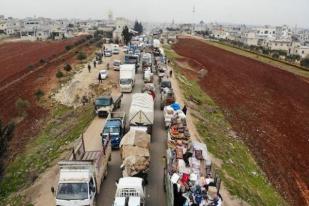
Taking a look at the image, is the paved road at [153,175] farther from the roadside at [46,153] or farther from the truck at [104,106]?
the truck at [104,106]

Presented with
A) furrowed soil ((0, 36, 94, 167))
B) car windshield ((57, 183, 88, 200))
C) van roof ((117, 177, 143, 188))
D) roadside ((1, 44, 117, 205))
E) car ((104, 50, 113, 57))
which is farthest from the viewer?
car ((104, 50, 113, 57))

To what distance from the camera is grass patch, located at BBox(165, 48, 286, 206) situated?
20016 millimetres

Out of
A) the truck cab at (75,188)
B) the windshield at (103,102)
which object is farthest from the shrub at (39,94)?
the truck cab at (75,188)

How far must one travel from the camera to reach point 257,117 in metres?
38.0

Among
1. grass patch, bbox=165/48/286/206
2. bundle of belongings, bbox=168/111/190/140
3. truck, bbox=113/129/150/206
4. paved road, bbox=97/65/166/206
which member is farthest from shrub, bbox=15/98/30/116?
truck, bbox=113/129/150/206

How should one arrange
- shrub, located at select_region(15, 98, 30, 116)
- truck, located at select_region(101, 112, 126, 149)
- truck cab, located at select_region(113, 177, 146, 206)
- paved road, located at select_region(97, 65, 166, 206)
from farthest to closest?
1. shrub, located at select_region(15, 98, 30, 116)
2. truck, located at select_region(101, 112, 126, 149)
3. paved road, located at select_region(97, 65, 166, 206)
4. truck cab, located at select_region(113, 177, 146, 206)

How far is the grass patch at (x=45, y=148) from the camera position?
20.6m

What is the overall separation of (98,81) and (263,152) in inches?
836

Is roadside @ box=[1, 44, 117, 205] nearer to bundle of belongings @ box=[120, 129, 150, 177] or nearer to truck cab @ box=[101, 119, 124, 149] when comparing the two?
truck cab @ box=[101, 119, 124, 149]

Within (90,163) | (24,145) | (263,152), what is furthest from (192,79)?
(90,163)

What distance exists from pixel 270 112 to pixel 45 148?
85.2 feet

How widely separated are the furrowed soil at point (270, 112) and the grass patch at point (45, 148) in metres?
14.6

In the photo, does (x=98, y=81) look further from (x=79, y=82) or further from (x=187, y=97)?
(x=187, y=97)

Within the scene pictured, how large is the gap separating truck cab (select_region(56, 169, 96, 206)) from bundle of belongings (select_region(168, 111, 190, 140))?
6.68 meters
